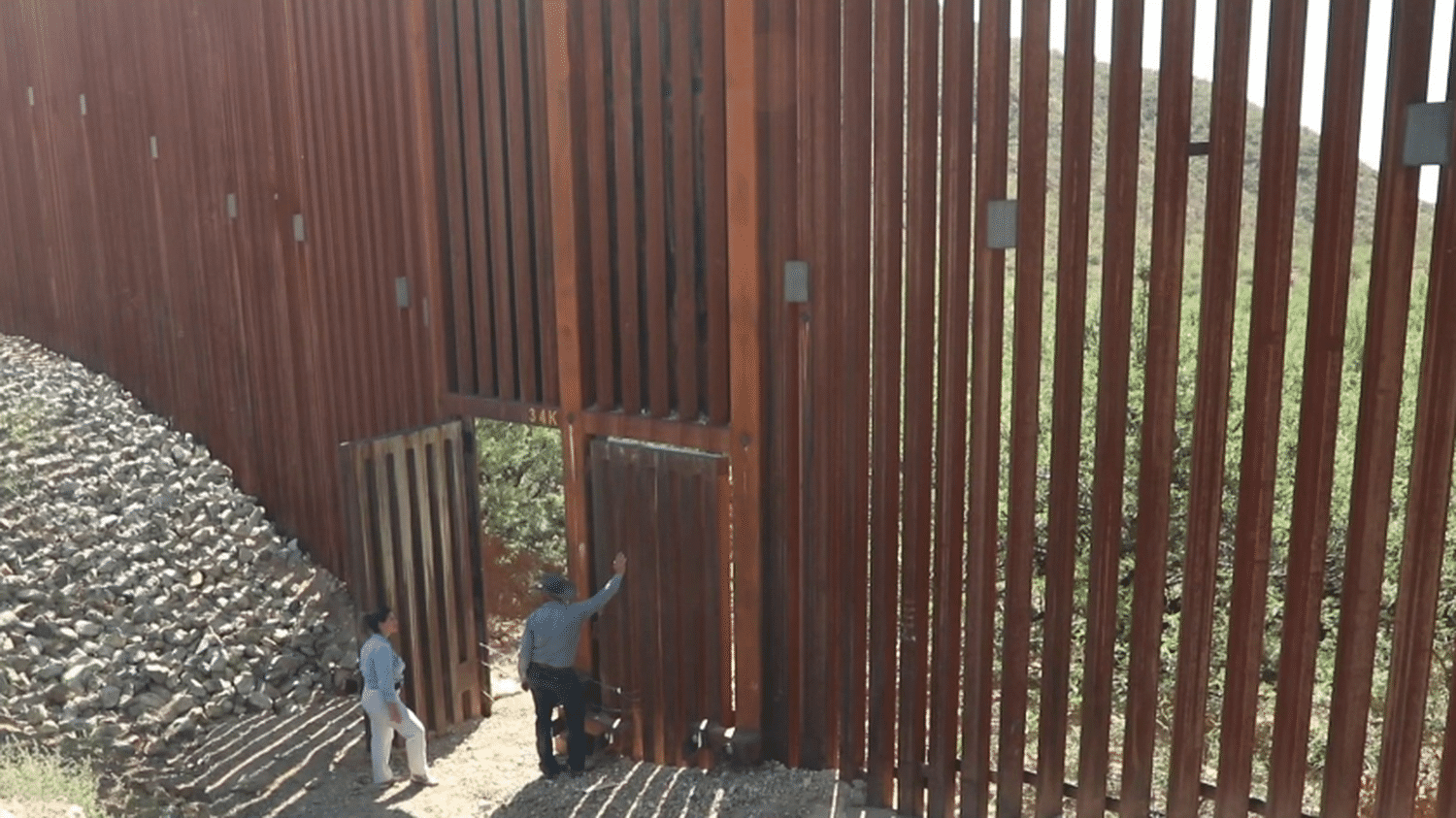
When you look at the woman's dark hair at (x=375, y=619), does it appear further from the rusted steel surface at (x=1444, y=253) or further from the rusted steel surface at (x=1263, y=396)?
the rusted steel surface at (x=1444, y=253)

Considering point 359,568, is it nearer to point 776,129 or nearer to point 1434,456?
point 776,129

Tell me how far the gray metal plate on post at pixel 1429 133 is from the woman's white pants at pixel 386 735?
5725mm

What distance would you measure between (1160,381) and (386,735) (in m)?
4.77

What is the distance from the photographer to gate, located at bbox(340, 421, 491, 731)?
22.7ft

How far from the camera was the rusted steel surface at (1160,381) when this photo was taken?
449cm

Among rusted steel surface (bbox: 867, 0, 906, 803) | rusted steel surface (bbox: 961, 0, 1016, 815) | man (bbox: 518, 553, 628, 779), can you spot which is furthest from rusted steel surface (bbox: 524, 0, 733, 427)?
rusted steel surface (bbox: 961, 0, 1016, 815)

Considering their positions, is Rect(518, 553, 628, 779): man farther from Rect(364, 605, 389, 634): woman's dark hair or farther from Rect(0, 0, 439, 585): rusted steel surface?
Rect(0, 0, 439, 585): rusted steel surface

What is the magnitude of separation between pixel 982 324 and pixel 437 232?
3.91 metres

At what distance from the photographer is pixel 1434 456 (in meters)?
4.25

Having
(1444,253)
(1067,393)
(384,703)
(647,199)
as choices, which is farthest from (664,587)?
(1444,253)

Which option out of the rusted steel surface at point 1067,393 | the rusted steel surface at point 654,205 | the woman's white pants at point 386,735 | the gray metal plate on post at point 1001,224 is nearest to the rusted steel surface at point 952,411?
the gray metal plate on post at point 1001,224

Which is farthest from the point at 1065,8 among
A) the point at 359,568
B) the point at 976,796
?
the point at 359,568

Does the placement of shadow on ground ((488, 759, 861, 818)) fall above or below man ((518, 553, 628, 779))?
below

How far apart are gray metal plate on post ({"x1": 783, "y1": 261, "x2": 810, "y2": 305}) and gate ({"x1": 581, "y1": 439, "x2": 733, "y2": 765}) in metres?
1.02
